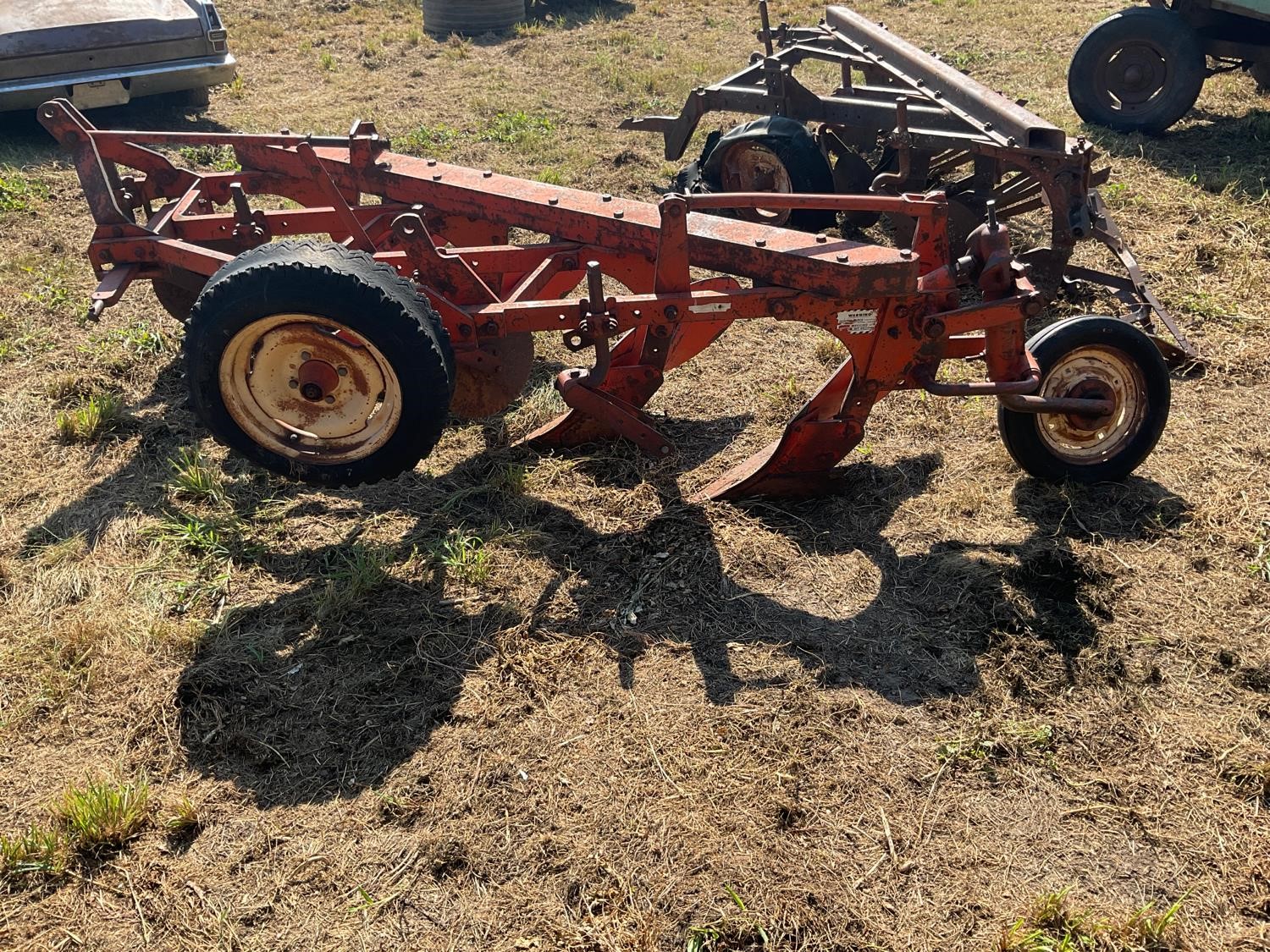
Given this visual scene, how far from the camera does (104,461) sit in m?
4.89

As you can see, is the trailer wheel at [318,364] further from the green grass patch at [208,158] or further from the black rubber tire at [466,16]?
the black rubber tire at [466,16]

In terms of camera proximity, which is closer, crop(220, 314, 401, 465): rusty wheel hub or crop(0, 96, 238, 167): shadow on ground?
crop(220, 314, 401, 465): rusty wheel hub

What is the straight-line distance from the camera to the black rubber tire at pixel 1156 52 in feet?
27.9

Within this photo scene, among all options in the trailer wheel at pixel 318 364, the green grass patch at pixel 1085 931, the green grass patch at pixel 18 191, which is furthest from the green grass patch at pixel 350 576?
the green grass patch at pixel 18 191

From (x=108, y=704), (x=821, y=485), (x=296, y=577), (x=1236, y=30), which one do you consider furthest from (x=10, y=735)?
(x=1236, y=30)

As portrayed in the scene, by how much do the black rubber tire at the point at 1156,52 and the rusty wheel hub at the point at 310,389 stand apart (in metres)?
7.82

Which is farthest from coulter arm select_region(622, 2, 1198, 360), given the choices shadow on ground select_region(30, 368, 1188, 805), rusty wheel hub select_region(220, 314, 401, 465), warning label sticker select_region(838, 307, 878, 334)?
rusty wheel hub select_region(220, 314, 401, 465)

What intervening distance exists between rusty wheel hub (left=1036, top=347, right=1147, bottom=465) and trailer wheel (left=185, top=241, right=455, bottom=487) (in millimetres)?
2558

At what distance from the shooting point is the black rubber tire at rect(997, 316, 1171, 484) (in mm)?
4188

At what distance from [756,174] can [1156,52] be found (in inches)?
164

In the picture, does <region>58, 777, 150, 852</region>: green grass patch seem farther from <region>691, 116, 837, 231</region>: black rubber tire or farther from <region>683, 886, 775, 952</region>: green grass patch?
<region>691, 116, 837, 231</region>: black rubber tire

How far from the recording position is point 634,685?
358cm

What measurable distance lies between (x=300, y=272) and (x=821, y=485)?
→ 92.2 inches

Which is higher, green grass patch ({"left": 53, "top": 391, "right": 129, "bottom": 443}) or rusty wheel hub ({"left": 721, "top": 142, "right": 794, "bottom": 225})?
rusty wheel hub ({"left": 721, "top": 142, "right": 794, "bottom": 225})
